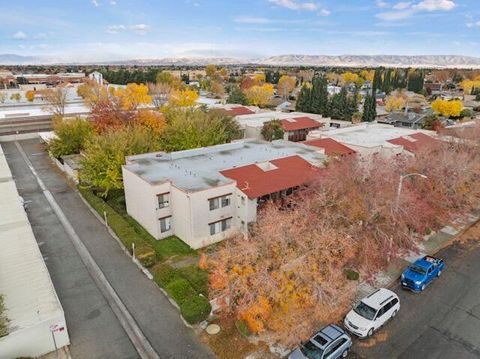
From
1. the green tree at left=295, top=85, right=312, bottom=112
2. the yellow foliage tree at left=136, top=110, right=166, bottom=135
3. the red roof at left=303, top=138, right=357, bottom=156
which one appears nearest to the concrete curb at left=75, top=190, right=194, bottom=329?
the yellow foliage tree at left=136, top=110, right=166, bottom=135

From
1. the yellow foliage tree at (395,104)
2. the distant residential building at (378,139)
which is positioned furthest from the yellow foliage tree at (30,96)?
the yellow foliage tree at (395,104)

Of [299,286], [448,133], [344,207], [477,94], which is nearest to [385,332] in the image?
[299,286]

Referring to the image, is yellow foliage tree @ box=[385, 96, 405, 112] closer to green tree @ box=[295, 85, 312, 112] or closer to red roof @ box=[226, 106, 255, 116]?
green tree @ box=[295, 85, 312, 112]

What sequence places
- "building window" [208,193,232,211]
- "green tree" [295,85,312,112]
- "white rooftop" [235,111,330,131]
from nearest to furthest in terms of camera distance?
"building window" [208,193,232,211] → "white rooftop" [235,111,330,131] → "green tree" [295,85,312,112]

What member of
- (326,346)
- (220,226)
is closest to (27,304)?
(220,226)

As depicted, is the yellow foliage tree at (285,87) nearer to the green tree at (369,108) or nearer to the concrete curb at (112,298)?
the green tree at (369,108)

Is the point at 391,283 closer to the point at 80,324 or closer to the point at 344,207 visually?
the point at 344,207

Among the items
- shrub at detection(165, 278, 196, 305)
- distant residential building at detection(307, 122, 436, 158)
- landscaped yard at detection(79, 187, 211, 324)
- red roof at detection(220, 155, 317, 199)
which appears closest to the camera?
landscaped yard at detection(79, 187, 211, 324)
